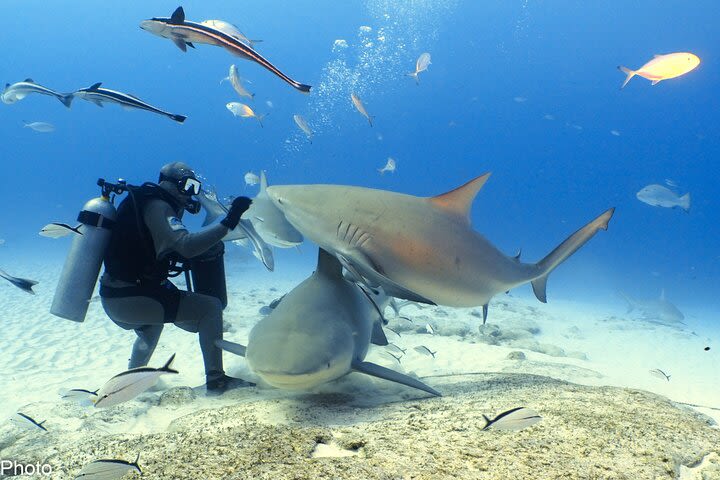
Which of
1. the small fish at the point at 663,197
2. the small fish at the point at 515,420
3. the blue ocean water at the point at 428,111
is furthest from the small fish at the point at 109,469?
the blue ocean water at the point at 428,111

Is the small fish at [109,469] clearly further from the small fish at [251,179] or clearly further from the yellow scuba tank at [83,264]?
the small fish at [251,179]

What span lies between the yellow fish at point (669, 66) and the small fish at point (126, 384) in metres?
8.27

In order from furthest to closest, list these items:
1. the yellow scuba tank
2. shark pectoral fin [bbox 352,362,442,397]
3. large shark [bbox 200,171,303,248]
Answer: large shark [bbox 200,171,303,248] → the yellow scuba tank → shark pectoral fin [bbox 352,362,442,397]

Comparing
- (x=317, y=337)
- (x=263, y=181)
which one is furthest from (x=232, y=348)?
(x=263, y=181)

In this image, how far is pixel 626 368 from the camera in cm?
742

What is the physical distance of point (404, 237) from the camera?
9.50ft

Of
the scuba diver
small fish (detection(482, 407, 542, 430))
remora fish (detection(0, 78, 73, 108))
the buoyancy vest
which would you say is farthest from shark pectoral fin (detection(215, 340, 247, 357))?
remora fish (detection(0, 78, 73, 108))

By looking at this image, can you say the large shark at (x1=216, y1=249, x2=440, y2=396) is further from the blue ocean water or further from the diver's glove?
the blue ocean water

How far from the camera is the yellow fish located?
6375 millimetres

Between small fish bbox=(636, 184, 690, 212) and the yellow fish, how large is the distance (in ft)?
28.6

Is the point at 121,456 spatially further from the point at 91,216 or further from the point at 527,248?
the point at 527,248

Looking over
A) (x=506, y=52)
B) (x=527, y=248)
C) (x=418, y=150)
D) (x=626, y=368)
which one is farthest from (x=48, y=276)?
(x=418, y=150)

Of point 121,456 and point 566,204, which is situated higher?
point 566,204

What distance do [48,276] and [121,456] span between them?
833 inches
